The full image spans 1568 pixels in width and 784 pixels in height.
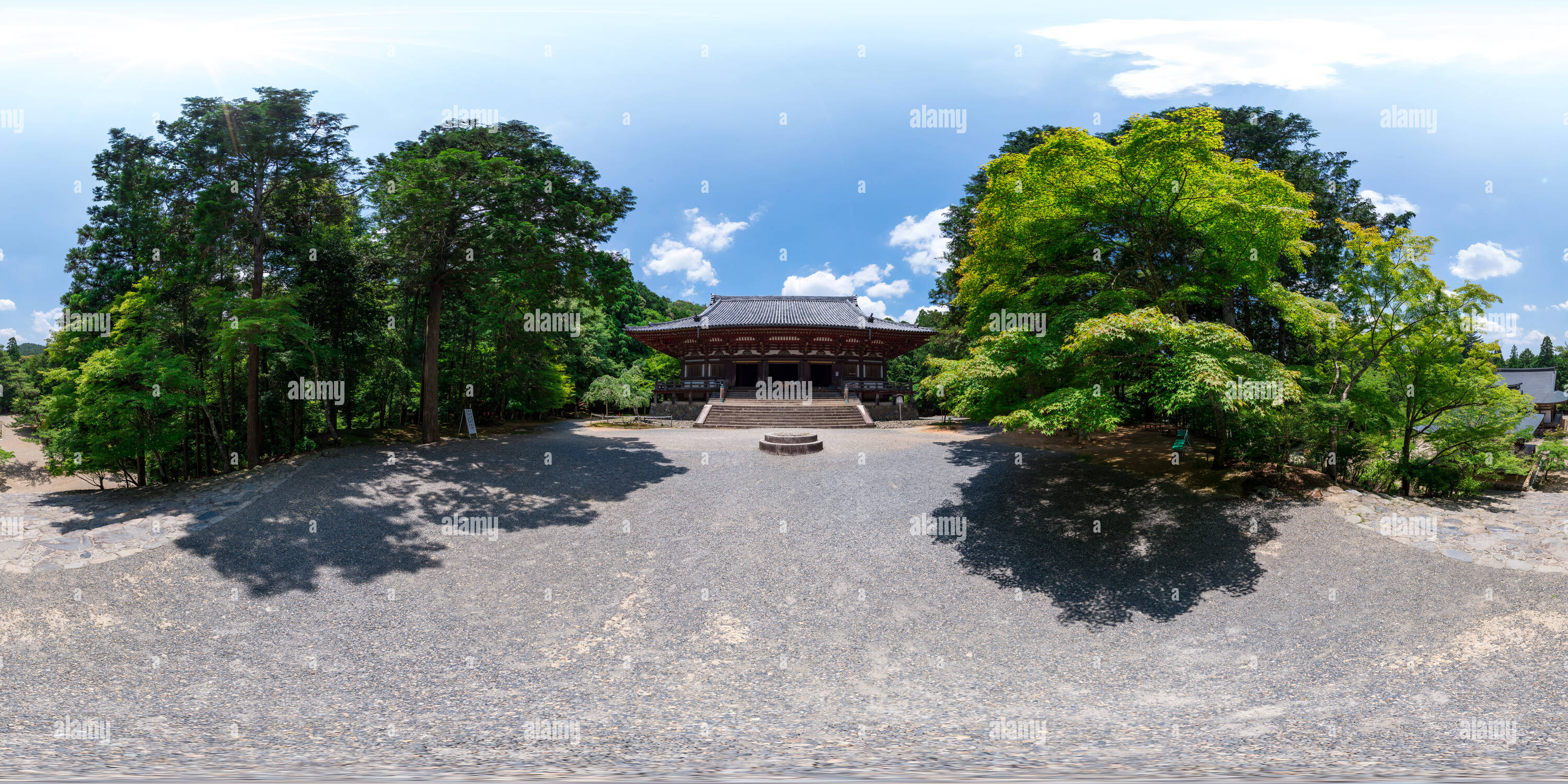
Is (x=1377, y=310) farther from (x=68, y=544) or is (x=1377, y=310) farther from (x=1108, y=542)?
(x=68, y=544)

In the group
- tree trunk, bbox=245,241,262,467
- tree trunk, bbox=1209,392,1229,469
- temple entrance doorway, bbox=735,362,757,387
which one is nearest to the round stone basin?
tree trunk, bbox=1209,392,1229,469

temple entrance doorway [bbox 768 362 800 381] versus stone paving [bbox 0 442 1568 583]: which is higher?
temple entrance doorway [bbox 768 362 800 381]

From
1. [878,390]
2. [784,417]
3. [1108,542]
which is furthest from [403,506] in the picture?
[878,390]

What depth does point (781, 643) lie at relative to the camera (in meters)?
7.02

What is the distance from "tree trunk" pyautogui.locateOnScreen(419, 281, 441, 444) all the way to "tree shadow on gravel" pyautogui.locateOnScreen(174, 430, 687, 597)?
611 millimetres

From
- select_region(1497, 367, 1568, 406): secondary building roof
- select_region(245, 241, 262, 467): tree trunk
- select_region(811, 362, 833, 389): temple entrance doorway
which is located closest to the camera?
select_region(245, 241, 262, 467): tree trunk

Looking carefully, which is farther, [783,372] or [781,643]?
[783,372]

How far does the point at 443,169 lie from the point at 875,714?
15328 mm

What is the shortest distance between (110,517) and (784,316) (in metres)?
25.1

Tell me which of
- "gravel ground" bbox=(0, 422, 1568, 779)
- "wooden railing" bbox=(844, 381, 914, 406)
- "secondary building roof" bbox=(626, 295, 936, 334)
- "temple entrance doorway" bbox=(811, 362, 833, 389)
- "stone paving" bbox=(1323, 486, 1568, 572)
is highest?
"secondary building roof" bbox=(626, 295, 936, 334)

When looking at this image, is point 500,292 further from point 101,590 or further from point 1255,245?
point 1255,245

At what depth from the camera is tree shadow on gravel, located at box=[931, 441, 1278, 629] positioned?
8.11m

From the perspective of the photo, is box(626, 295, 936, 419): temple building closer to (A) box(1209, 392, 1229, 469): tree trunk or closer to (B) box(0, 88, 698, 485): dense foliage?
(B) box(0, 88, 698, 485): dense foliage

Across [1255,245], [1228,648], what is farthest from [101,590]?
[1255,245]
